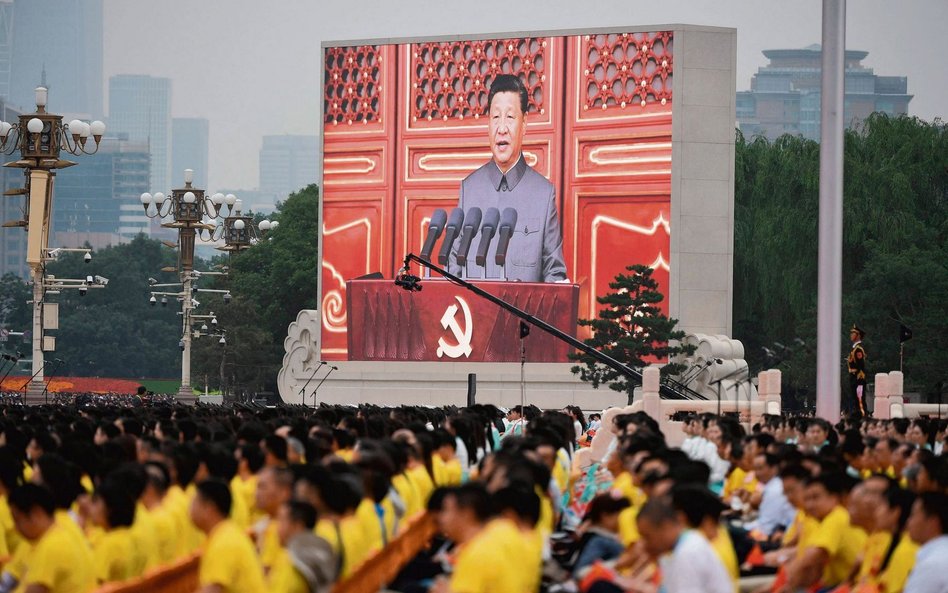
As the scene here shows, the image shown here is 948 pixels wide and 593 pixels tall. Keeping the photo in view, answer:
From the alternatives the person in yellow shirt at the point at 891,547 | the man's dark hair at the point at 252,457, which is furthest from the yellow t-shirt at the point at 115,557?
the person in yellow shirt at the point at 891,547

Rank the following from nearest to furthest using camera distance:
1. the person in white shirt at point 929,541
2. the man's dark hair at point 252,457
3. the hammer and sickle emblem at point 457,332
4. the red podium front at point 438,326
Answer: the person in white shirt at point 929,541, the man's dark hair at point 252,457, the red podium front at point 438,326, the hammer and sickle emblem at point 457,332

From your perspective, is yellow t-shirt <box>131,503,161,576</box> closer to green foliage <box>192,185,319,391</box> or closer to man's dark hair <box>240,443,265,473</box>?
man's dark hair <box>240,443,265,473</box>

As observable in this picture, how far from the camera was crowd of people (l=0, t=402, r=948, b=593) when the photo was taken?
8.27m

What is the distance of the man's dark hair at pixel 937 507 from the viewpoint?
29.6 feet

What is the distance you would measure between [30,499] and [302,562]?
2.28m

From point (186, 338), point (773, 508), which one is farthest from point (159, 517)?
point (186, 338)

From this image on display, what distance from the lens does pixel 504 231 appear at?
45781 mm

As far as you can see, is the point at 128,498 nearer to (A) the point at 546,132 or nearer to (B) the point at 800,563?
(B) the point at 800,563

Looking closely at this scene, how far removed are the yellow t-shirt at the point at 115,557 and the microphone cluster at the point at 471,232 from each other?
36.0m

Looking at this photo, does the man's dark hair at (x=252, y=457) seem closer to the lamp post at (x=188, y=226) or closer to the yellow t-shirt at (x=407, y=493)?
the yellow t-shirt at (x=407, y=493)

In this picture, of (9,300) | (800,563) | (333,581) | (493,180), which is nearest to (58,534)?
(333,581)

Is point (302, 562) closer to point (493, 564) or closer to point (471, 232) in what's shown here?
point (493, 564)

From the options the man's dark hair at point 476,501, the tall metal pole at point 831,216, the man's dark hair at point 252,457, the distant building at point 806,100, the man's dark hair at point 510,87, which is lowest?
the man's dark hair at point 252,457

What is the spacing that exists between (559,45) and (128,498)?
124 feet
